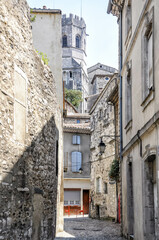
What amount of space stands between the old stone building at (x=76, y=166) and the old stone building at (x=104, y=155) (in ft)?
16.8

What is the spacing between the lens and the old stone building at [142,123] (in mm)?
8086

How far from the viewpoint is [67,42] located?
9069 cm

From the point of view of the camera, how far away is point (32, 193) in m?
8.77

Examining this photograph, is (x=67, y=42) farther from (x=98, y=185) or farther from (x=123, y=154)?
(x=123, y=154)

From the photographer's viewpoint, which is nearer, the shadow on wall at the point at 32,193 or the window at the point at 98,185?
the shadow on wall at the point at 32,193

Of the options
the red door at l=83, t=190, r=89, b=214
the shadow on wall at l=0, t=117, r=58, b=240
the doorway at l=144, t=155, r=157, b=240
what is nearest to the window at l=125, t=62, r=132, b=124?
the shadow on wall at l=0, t=117, r=58, b=240

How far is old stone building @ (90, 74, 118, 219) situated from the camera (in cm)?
2017

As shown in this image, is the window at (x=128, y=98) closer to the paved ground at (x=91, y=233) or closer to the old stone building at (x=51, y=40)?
the old stone building at (x=51, y=40)

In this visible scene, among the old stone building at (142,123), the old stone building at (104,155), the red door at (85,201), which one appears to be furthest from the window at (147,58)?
the red door at (85,201)

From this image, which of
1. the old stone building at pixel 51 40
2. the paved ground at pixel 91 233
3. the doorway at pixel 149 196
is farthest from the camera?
the old stone building at pixel 51 40

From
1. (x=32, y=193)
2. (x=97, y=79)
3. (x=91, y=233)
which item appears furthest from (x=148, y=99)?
(x=97, y=79)

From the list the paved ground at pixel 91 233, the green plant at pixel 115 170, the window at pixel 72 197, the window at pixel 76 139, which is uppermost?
the window at pixel 76 139

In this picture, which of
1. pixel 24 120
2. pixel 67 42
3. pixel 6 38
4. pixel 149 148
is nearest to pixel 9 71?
pixel 6 38

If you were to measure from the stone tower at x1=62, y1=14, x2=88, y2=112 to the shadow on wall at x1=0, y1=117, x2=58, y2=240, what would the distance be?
7189cm
